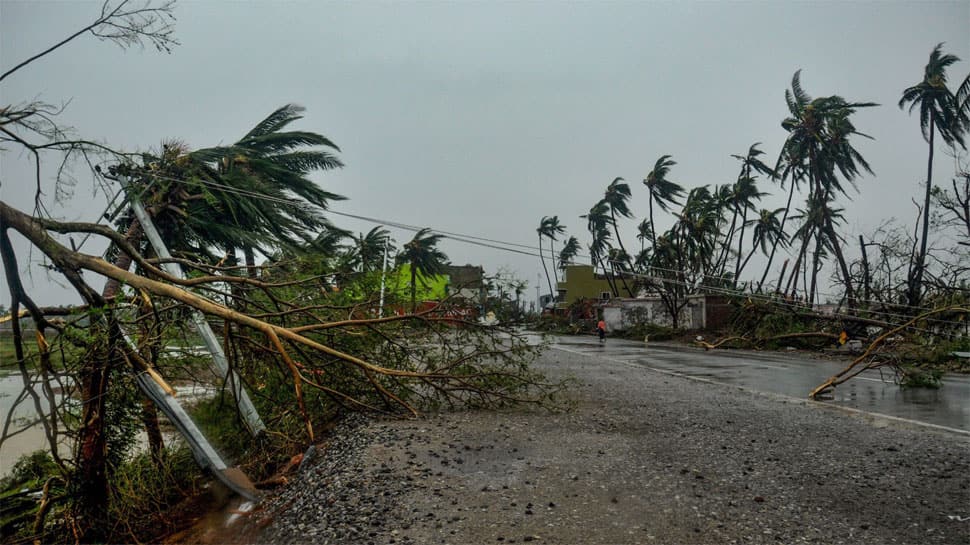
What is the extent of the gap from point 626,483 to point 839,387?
310 inches

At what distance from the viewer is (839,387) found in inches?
431

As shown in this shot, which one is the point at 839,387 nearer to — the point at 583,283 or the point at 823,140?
the point at 823,140

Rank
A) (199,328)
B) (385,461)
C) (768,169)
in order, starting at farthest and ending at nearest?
(768,169)
(199,328)
(385,461)

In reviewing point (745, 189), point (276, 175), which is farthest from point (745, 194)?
point (276, 175)

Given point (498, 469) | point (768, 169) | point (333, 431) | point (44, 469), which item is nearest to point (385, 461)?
point (498, 469)

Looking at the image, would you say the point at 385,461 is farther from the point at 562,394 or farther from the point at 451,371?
the point at 562,394

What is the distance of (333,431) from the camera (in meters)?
7.50

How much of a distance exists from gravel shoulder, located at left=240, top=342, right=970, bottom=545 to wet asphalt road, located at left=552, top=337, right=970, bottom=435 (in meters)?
1.44

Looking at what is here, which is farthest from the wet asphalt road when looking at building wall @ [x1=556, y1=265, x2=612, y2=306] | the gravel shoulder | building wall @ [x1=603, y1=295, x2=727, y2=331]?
building wall @ [x1=556, y1=265, x2=612, y2=306]

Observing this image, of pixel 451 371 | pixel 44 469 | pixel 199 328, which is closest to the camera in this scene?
pixel 199 328

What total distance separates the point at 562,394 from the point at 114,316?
5.71m

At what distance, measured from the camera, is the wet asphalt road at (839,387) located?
814 centimetres

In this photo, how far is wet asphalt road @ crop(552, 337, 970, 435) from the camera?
26.7 feet

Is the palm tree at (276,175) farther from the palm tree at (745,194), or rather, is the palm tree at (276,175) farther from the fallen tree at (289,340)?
the palm tree at (745,194)
